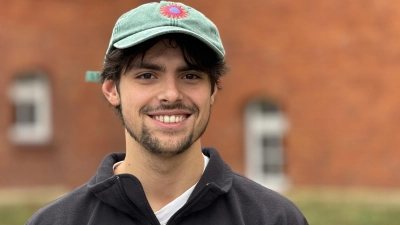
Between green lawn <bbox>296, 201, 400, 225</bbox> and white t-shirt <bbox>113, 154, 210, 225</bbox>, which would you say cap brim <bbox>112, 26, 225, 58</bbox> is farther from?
green lawn <bbox>296, 201, 400, 225</bbox>

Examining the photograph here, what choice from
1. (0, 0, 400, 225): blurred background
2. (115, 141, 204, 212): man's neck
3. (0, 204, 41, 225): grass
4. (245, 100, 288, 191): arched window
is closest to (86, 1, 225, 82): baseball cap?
(115, 141, 204, 212): man's neck

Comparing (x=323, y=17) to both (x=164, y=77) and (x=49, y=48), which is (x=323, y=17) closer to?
(x=49, y=48)

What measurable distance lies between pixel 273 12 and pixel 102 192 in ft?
45.6

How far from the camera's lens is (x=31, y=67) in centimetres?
1794

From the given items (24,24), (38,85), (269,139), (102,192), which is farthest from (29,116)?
(102,192)

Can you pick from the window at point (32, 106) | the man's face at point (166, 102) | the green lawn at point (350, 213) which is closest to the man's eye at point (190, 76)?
the man's face at point (166, 102)

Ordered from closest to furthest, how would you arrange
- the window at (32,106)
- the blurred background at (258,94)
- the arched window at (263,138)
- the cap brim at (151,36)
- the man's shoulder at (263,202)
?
the cap brim at (151,36) → the man's shoulder at (263,202) → the blurred background at (258,94) → the arched window at (263,138) → the window at (32,106)

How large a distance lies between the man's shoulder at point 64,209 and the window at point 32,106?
14.7 metres

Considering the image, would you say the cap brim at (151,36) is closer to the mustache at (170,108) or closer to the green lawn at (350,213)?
the mustache at (170,108)

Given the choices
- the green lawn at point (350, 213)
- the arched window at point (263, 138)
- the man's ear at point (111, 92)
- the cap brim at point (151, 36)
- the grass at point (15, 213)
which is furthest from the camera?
the arched window at point (263, 138)

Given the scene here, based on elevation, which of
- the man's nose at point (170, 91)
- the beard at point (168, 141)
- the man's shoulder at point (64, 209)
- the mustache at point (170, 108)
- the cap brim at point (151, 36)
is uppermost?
the cap brim at point (151, 36)

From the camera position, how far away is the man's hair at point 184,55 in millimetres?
3400

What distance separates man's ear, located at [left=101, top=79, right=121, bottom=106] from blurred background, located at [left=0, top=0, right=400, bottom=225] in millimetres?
12589

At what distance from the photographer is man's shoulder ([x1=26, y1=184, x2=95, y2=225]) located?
11.4 feet
